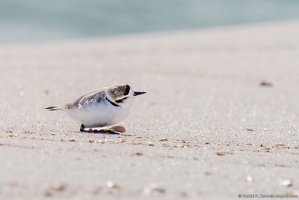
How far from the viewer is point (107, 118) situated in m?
4.27

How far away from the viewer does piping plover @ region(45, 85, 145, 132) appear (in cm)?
427

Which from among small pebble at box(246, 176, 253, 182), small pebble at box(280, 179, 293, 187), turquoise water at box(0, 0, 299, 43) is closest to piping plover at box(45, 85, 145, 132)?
small pebble at box(246, 176, 253, 182)

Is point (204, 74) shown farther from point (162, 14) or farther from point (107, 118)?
point (162, 14)

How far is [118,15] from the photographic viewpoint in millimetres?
16766

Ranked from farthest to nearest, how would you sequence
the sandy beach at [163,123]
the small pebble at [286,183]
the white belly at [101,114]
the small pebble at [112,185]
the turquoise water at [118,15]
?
the turquoise water at [118,15] → the white belly at [101,114] → the small pebble at [286,183] → the sandy beach at [163,123] → the small pebble at [112,185]

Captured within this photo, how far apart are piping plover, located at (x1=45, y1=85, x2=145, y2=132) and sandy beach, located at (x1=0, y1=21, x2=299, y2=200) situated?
4.6 inches

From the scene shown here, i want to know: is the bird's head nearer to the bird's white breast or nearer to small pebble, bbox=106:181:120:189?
the bird's white breast

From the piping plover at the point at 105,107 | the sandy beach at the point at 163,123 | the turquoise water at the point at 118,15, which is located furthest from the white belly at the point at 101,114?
the turquoise water at the point at 118,15

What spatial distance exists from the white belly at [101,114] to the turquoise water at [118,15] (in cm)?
1050

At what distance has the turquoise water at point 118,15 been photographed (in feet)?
51.2

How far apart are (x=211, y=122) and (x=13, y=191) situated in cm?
273

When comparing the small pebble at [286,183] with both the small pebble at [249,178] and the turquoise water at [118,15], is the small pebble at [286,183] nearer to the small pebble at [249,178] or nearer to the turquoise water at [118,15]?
the small pebble at [249,178]

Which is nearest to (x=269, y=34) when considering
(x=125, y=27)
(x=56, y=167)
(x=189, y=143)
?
(x=125, y=27)

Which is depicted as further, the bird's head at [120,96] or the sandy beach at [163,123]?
the bird's head at [120,96]
